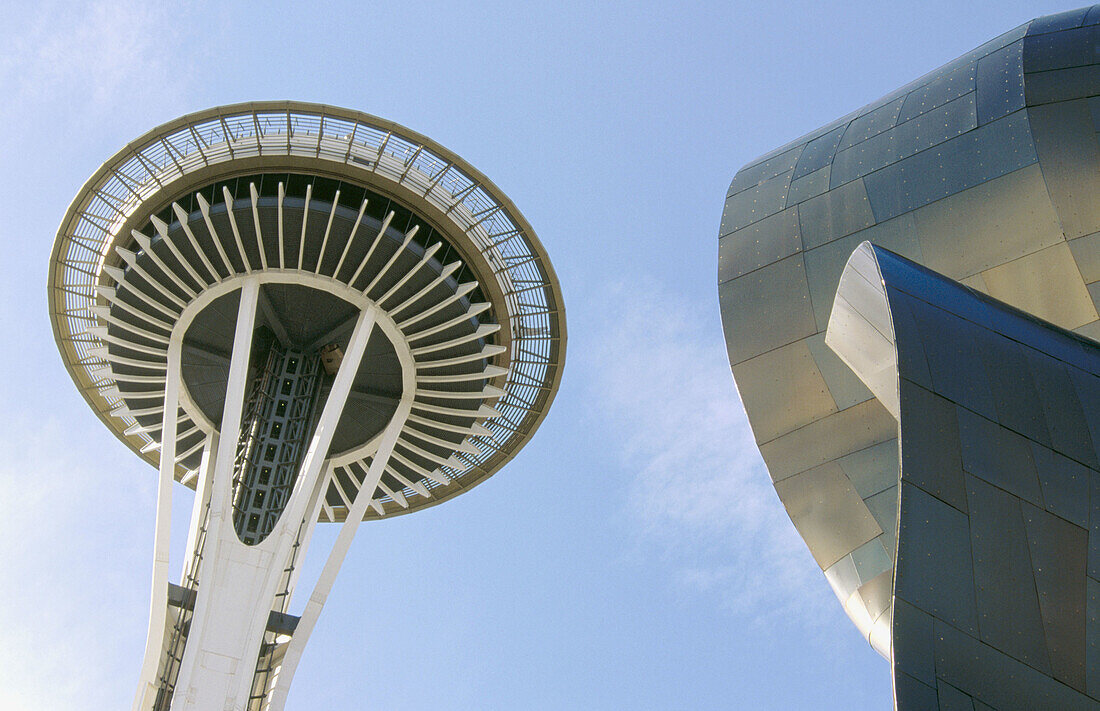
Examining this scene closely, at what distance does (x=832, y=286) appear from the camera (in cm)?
2180

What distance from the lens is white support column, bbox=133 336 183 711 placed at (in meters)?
28.1

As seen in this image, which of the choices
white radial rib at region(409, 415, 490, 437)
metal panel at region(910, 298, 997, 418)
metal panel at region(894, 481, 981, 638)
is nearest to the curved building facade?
metal panel at region(910, 298, 997, 418)

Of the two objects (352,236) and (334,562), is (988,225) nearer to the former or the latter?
(352,236)

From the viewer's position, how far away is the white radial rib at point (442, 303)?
32500 mm

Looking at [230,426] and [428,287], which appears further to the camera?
[428,287]

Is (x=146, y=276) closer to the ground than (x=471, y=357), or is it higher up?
higher up

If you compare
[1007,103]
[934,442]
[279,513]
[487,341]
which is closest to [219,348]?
[279,513]

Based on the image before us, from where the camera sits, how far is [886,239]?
2144 cm

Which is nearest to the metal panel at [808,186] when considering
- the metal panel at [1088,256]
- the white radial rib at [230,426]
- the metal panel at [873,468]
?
the metal panel at [1088,256]

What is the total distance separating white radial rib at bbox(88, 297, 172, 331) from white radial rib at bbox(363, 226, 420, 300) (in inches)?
251

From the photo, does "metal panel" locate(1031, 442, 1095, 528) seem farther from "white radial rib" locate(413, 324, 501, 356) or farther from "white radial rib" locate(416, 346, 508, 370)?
"white radial rib" locate(416, 346, 508, 370)

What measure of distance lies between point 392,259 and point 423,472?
8264 millimetres

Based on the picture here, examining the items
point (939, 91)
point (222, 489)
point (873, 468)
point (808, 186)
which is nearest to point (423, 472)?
point (222, 489)

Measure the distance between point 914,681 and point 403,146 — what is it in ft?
78.4
